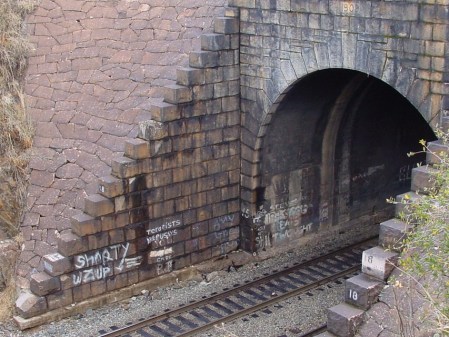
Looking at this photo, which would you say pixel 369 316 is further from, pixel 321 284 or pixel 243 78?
pixel 243 78

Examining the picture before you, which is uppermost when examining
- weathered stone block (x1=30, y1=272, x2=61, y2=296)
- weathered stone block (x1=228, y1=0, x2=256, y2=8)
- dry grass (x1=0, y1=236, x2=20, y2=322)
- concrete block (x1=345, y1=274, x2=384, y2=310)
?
weathered stone block (x1=228, y1=0, x2=256, y2=8)

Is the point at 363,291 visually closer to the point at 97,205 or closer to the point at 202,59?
the point at 97,205

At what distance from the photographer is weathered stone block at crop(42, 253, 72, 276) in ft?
38.2

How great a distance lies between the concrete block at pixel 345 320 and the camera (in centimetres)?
891

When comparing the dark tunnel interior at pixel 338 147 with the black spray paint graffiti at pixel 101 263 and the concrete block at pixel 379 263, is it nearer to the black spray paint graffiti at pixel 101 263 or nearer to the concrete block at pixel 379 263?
the black spray paint graffiti at pixel 101 263

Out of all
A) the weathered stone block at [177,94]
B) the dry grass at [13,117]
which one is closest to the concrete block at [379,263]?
the weathered stone block at [177,94]

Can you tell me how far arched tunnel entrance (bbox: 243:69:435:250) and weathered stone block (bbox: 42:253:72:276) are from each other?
4.10m

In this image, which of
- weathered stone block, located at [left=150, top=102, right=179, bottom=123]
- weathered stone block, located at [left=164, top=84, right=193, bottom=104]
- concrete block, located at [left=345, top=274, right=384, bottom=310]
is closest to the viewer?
concrete block, located at [left=345, top=274, right=384, bottom=310]

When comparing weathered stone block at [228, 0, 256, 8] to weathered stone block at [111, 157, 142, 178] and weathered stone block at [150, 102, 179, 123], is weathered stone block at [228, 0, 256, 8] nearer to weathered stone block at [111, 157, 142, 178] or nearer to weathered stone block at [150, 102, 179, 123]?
weathered stone block at [150, 102, 179, 123]

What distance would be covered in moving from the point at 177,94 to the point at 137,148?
124 centimetres

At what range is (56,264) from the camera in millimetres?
11648

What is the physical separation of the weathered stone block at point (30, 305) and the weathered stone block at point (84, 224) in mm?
1234

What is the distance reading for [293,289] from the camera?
12836mm

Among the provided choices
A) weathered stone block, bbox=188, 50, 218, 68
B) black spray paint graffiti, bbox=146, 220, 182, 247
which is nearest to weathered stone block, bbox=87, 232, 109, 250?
black spray paint graffiti, bbox=146, 220, 182, 247
